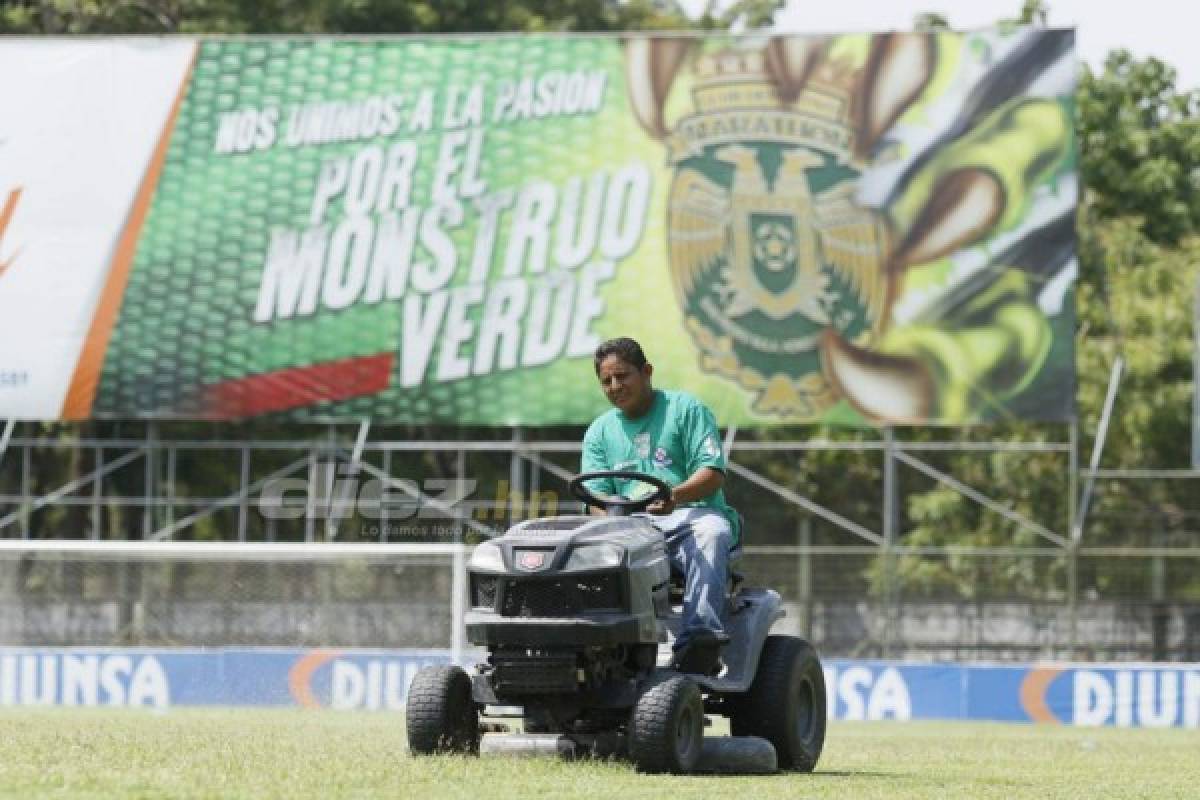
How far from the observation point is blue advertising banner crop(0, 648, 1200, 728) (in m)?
22.5

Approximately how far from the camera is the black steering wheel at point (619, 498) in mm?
10469

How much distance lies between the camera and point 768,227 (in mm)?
28281

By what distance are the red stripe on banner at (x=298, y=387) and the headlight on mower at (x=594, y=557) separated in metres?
18.7

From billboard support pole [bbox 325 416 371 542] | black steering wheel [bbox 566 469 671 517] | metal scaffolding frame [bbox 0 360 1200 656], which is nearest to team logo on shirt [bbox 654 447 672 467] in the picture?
black steering wheel [bbox 566 469 671 517]

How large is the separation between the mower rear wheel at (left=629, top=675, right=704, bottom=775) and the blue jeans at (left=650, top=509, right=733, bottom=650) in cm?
34

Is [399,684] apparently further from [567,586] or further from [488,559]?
[567,586]

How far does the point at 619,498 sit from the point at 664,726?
115cm

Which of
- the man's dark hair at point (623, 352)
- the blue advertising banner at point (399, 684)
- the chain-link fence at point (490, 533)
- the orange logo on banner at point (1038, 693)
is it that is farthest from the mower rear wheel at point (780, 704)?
the orange logo on banner at point (1038, 693)

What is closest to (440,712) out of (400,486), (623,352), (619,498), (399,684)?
(619,498)

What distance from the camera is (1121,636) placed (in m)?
28.3

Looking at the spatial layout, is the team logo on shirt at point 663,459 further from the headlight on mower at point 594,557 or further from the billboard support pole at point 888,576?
the billboard support pole at point 888,576

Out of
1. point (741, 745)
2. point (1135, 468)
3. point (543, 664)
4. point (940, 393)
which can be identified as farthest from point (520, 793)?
point (1135, 468)

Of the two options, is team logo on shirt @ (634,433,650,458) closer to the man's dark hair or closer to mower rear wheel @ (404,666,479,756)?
the man's dark hair

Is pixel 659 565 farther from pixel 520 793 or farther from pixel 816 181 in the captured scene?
pixel 816 181
